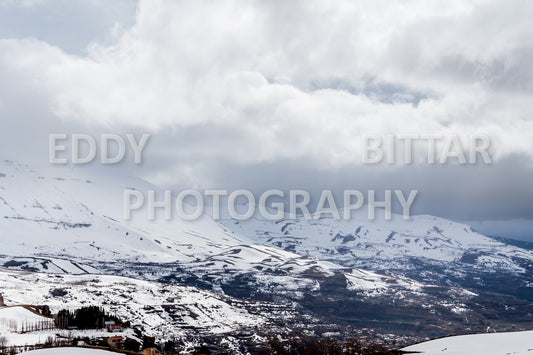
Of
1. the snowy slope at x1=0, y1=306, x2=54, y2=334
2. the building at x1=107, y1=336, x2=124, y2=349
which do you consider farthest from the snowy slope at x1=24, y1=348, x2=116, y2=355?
the snowy slope at x1=0, y1=306, x2=54, y2=334

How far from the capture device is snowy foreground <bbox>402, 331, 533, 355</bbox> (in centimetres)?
6862

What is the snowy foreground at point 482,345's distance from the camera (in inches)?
2702

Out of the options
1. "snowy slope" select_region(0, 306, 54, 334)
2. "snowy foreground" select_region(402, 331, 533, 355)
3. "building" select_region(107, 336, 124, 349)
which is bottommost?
"snowy slope" select_region(0, 306, 54, 334)

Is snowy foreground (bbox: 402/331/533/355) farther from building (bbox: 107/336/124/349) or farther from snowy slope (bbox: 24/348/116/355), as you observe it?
building (bbox: 107/336/124/349)

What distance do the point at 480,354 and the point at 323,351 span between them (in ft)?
200

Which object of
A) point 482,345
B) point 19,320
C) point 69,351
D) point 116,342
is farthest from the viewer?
point 19,320

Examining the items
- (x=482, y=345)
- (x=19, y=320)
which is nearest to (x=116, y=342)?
(x=19, y=320)

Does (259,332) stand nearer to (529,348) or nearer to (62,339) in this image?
(62,339)

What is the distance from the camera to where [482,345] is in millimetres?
77500

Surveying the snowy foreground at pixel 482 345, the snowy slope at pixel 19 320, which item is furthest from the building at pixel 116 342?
the snowy foreground at pixel 482 345

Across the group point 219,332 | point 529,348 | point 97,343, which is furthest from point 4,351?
point 219,332

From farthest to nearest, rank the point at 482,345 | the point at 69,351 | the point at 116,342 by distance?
the point at 116,342, the point at 482,345, the point at 69,351

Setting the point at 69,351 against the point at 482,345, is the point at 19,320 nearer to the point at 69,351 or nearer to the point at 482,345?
the point at 69,351

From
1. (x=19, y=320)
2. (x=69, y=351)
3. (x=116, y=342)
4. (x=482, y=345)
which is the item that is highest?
(x=69, y=351)
